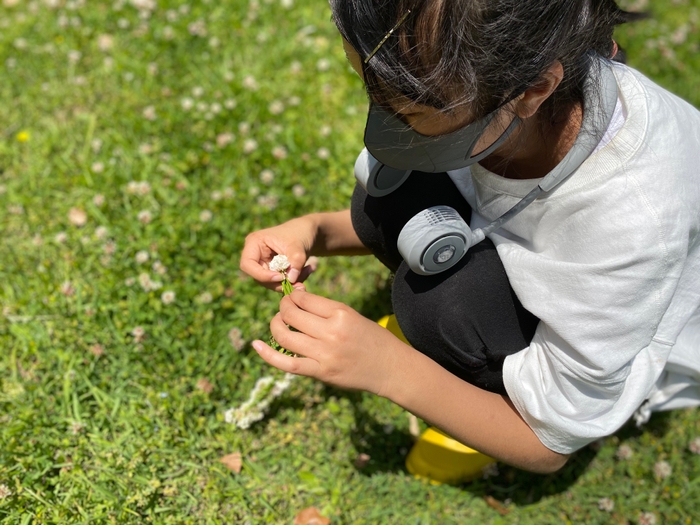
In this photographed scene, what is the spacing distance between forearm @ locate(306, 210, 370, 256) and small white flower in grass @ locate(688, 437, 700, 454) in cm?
110

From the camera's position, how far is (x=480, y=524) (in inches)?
66.1

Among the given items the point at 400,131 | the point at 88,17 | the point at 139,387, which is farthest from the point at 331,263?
the point at 88,17

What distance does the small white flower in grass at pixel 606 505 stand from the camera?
1707 mm

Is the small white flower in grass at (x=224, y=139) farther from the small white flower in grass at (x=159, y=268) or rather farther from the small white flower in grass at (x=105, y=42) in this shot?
the small white flower in grass at (x=105, y=42)

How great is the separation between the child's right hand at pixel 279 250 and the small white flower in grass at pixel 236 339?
1.35 feet

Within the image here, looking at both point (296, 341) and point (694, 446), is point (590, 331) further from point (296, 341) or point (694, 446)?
point (694, 446)

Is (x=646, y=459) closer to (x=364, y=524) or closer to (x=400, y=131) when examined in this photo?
(x=364, y=524)

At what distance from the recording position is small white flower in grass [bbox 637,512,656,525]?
1.67 m

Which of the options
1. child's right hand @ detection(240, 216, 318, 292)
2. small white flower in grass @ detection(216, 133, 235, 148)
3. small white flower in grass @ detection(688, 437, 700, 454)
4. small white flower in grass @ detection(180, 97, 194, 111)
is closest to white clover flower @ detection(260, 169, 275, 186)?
small white flower in grass @ detection(216, 133, 235, 148)

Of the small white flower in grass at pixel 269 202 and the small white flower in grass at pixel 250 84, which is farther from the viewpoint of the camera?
the small white flower in grass at pixel 250 84

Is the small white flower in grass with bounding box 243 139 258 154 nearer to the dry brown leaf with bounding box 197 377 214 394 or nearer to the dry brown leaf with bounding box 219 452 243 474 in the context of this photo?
the dry brown leaf with bounding box 197 377 214 394

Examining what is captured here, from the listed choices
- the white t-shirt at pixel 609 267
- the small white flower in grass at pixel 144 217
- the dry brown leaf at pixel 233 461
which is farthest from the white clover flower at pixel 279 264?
the small white flower in grass at pixel 144 217

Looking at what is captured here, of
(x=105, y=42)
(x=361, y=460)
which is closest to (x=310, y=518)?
(x=361, y=460)

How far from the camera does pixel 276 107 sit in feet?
8.05
